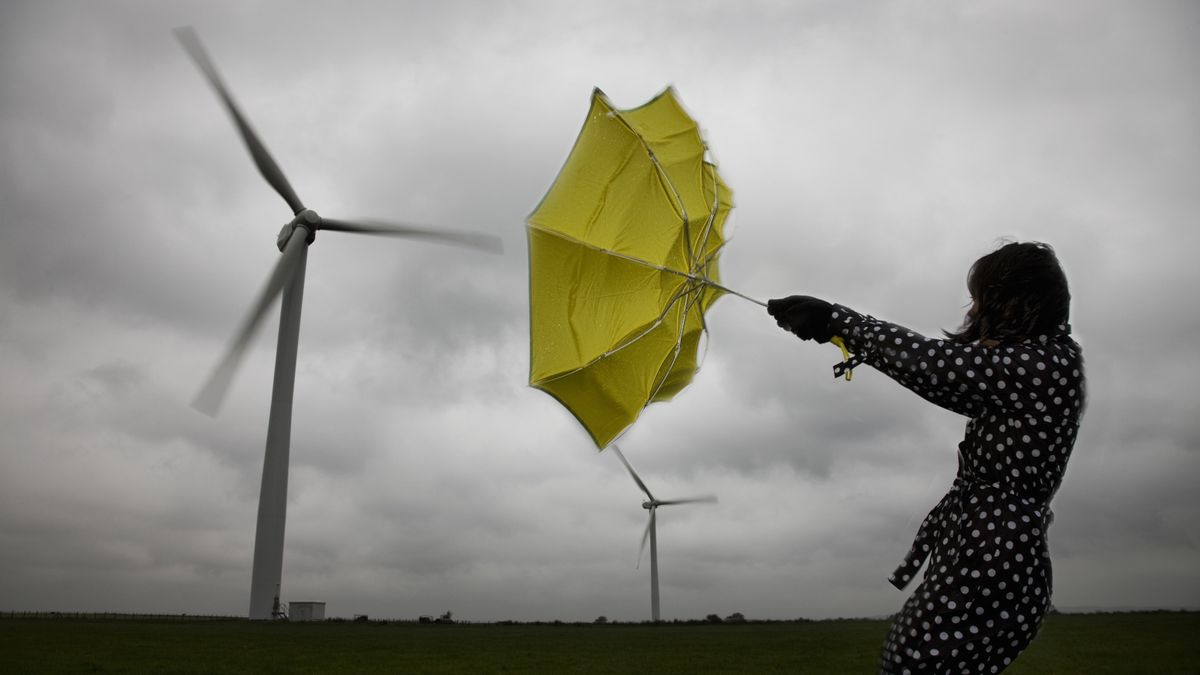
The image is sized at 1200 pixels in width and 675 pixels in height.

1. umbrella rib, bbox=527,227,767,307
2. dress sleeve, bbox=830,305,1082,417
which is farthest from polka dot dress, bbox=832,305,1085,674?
umbrella rib, bbox=527,227,767,307

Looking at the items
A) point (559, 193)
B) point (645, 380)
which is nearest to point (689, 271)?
point (645, 380)

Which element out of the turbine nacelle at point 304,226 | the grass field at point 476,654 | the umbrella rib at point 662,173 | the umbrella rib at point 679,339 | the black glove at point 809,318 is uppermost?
the turbine nacelle at point 304,226

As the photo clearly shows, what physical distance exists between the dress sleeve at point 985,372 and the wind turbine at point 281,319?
3645cm

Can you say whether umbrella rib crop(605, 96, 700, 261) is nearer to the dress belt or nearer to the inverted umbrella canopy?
the inverted umbrella canopy

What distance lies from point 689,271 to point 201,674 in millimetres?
26340

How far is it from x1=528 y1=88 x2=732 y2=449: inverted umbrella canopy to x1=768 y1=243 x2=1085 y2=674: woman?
3580 mm

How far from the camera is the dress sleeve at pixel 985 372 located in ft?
12.5

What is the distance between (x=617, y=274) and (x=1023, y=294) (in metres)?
4.26

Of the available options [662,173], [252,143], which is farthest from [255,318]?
[662,173]

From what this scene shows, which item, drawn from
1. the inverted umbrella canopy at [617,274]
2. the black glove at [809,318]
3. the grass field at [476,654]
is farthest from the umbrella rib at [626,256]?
the grass field at [476,654]

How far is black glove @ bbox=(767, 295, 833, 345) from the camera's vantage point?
163 inches

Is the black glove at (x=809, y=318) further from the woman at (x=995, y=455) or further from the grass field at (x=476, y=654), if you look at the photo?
the grass field at (x=476, y=654)

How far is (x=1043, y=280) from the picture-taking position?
13.2ft

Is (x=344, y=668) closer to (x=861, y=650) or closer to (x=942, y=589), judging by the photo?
(x=861, y=650)
